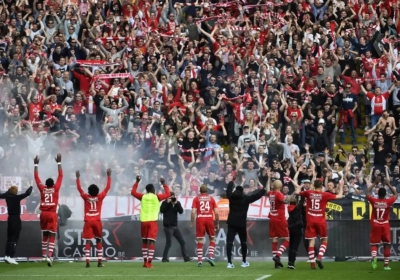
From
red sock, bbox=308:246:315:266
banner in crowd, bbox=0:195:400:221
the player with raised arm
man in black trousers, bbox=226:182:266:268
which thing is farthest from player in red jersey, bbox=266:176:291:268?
banner in crowd, bbox=0:195:400:221

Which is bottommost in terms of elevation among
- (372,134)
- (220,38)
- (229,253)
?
(229,253)

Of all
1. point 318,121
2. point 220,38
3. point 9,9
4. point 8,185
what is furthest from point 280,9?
point 8,185

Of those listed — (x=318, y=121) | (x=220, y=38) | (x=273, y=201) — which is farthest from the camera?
(x=220, y=38)

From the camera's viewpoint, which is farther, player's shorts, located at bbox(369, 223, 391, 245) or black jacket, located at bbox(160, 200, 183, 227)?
black jacket, located at bbox(160, 200, 183, 227)

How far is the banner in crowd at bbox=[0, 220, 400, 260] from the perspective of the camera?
1248 inches

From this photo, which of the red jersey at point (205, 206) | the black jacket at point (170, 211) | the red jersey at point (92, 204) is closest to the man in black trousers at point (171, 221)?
the black jacket at point (170, 211)

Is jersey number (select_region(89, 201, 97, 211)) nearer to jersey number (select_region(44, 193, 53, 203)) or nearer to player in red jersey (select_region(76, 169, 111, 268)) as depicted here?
player in red jersey (select_region(76, 169, 111, 268))

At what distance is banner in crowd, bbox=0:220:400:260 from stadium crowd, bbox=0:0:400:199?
60.0 inches

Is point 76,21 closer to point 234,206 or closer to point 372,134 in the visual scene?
point 372,134

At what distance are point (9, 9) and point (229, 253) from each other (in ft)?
51.6

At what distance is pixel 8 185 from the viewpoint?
110 feet

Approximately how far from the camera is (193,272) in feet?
89.0

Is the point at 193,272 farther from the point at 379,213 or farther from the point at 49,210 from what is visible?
the point at 379,213

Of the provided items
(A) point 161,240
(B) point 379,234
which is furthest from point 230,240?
(A) point 161,240
